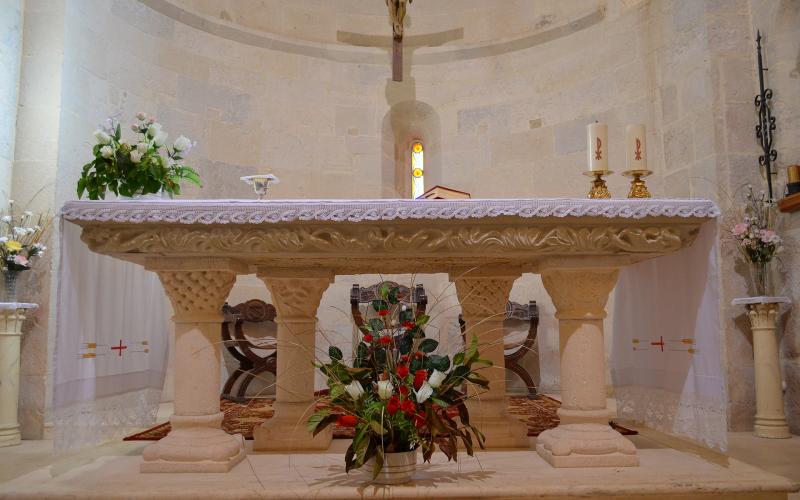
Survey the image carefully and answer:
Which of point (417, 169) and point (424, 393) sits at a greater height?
point (417, 169)

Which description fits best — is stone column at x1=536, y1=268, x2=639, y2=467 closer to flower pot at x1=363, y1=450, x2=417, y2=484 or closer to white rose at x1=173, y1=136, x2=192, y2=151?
flower pot at x1=363, y1=450, x2=417, y2=484

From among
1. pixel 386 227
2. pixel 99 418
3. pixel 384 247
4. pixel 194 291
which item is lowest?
pixel 99 418

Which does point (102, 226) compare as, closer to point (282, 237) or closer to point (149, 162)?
point (149, 162)

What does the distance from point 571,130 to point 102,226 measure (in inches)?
220

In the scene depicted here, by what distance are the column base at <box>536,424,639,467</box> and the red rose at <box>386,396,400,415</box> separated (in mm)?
1057

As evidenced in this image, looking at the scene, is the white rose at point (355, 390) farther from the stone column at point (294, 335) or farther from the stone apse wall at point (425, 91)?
the stone apse wall at point (425, 91)

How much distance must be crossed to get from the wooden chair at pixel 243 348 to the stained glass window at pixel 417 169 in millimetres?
2583

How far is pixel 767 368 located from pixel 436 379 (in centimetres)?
343

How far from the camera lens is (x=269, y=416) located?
18.2ft

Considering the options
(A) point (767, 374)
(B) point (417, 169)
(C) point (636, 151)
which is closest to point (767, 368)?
(A) point (767, 374)

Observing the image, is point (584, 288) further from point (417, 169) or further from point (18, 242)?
point (417, 169)

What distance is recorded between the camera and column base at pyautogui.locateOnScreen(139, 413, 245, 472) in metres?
3.31

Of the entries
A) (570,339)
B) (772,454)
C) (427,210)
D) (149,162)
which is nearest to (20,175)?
(149,162)

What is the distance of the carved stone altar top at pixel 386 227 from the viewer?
327 centimetres
